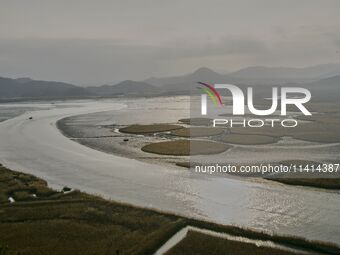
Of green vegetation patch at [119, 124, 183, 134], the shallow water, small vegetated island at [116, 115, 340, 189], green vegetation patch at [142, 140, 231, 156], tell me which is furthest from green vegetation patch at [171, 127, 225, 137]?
the shallow water

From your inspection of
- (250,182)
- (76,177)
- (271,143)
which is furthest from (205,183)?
(271,143)

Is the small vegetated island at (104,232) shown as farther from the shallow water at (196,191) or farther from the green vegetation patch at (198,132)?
the green vegetation patch at (198,132)

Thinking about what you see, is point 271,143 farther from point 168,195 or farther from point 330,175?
point 168,195

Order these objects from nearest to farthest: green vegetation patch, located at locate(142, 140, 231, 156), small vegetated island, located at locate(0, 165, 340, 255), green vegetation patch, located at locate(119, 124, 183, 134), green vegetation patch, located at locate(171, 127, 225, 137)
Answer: small vegetated island, located at locate(0, 165, 340, 255)
green vegetation patch, located at locate(142, 140, 231, 156)
green vegetation patch, located at locate(171, 127, 225, 137)
green vegetation patch, located at locate(119, 124, 183, 134)

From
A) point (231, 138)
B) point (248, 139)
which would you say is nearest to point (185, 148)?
point (231, 138)

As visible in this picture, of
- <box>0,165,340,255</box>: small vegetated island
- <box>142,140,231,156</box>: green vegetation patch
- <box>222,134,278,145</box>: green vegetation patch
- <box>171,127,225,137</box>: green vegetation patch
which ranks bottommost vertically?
<box>0,165,340,255</box>: small vegetated island

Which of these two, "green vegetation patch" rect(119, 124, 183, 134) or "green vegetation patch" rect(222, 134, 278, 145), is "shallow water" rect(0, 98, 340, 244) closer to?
"green vegetation patch" rect(222, 134, 278, 145)

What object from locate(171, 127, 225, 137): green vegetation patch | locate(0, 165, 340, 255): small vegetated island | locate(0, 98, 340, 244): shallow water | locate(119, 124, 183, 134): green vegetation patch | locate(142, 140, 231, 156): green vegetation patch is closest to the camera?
locate(0, 165, 340, 255): small vegetated island

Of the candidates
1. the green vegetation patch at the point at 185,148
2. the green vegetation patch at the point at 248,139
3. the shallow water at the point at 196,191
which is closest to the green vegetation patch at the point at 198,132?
the green vegetation patch at the point at 248,139

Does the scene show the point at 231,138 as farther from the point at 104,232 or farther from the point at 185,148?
the point at 104,232
